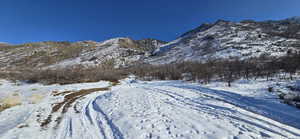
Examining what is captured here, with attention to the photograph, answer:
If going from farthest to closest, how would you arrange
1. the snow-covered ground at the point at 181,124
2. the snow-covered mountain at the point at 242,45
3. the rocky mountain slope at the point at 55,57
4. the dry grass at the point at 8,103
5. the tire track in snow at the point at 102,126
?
the rocky mountain slope at the point at 55,57, the snow-covered mountain at the point at 242,45, the dry grass at the point at 8,103, the tire track in snow at the point at 102,126, the snow-covered ground at the point at 181,124

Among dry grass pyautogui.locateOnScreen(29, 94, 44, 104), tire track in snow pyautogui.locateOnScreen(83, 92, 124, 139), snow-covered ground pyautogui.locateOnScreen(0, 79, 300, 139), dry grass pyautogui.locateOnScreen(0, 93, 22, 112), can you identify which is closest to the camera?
snow-covered ground pyautogui.locateOnScreen(0, 79, 300, 139)

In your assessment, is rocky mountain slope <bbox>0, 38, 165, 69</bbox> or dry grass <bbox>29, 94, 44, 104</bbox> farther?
rocky mountain slope <bbox>0, 38, 165, 69</bbox>

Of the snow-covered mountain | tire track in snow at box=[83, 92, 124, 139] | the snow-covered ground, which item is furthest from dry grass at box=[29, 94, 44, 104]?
the snow-covered mountain

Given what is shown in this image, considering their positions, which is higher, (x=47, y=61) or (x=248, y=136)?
(x=47, y=61)

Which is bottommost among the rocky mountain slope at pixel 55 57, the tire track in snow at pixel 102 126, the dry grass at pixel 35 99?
the dry grass at pixel 35 99

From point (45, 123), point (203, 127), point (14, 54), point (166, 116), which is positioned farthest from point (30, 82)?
point (14, 54)

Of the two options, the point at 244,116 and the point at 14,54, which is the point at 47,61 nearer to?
the point at 14,54

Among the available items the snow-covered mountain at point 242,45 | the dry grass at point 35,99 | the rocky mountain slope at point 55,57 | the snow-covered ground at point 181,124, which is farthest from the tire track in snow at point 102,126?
the rocky mountain slope at point 55,57

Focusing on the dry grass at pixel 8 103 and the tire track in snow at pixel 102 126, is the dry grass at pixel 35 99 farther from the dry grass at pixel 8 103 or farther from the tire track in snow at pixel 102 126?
the tire track in snow at pixel 102 126

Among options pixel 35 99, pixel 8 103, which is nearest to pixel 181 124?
pixel 35 99

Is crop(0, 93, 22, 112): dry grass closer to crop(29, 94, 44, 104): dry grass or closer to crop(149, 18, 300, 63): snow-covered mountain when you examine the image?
crop(29, 94, 44, 104): dry grass

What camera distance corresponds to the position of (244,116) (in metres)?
4.98

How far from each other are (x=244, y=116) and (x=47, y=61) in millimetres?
93693

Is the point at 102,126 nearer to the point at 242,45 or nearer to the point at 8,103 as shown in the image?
the point at 8,103
